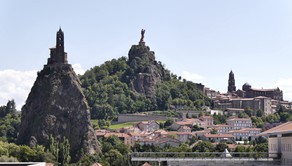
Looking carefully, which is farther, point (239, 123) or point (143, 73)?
point (143, 73)

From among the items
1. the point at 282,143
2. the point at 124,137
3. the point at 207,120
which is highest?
the point at 207,120

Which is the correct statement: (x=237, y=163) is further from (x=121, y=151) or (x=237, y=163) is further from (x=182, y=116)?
(x=182, y=116)

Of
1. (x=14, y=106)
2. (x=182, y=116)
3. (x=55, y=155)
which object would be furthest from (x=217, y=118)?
(x=55, y=155)

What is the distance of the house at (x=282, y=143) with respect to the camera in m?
40.5

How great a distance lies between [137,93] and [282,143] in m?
148

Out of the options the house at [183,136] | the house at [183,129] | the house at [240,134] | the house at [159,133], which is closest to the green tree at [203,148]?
A: the house at [183,136]

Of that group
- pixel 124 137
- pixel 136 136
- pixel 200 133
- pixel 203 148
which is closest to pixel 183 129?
pixel 200 133

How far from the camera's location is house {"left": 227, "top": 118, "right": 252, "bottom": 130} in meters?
169

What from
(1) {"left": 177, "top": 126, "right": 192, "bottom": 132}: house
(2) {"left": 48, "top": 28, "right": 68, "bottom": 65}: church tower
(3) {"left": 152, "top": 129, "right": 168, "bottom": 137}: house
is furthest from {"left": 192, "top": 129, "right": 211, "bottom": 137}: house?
(2) {"left": 48, "top": 28, "right": 68, "bottom": 65}: church tower

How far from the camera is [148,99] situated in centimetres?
18538

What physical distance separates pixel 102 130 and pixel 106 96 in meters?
35.0

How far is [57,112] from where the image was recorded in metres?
125

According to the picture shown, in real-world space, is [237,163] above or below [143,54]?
below

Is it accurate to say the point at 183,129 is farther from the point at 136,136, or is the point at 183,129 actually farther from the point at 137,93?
the point at 137,93
